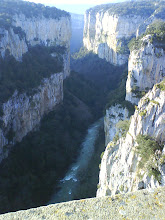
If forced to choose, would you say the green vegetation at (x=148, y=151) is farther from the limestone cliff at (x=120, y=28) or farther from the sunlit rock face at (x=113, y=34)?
the sunlit rock face at (x=113, y=34)

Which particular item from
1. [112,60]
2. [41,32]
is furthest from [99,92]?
[41,32]

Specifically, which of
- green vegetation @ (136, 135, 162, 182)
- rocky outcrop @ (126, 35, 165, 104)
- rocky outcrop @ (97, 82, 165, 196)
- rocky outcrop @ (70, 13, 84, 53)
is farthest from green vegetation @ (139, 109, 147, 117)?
rocky outcrop @ (70, 13, 84, 53)

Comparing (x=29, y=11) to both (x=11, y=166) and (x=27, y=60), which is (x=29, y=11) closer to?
(x=27, y=60)

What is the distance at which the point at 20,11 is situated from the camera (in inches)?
1807

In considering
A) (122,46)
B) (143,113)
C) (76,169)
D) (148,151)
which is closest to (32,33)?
(122,46)

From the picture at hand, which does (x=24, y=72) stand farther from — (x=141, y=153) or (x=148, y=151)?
(x=148, y=151)

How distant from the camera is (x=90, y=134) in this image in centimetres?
3775

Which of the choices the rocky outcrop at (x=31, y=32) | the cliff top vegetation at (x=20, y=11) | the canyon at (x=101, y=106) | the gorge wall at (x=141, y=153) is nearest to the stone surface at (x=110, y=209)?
the canyon at (x=101, y=106)

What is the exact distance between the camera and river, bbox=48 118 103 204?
2323 centimetres

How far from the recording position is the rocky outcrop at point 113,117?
26.2m

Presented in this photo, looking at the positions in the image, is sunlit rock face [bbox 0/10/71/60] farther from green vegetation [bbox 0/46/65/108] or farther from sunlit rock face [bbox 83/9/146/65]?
sunlit rock face [bbox 83/9/146/65]

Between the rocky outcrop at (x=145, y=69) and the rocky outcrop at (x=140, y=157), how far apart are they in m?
12.4

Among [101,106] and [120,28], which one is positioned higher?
[120,28]

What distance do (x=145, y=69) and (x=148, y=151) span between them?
621 inches
